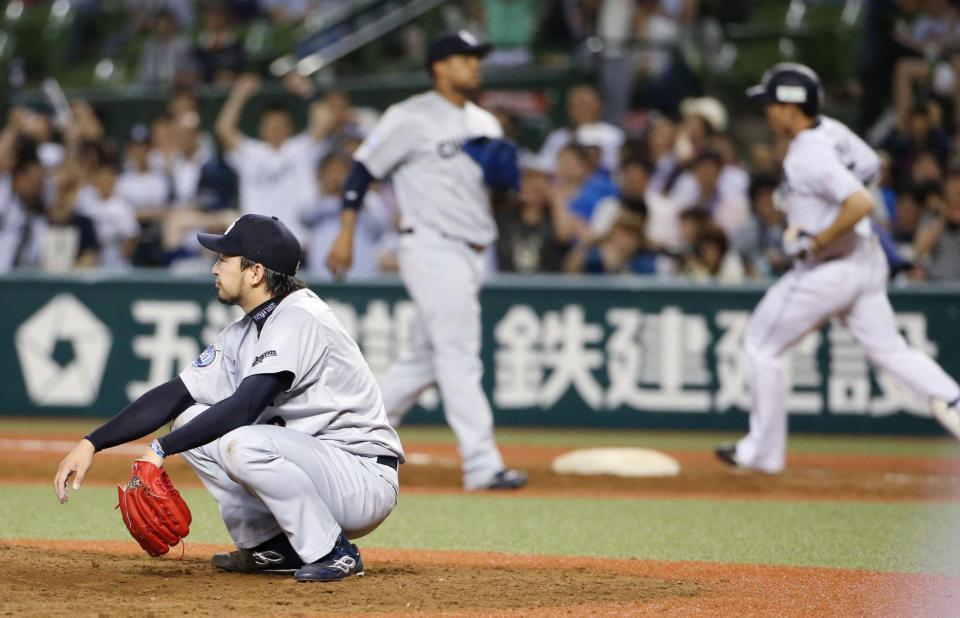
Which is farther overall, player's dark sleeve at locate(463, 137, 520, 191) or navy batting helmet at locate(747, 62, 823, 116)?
navy batting helmet at locate(747, 62, 823, 116)

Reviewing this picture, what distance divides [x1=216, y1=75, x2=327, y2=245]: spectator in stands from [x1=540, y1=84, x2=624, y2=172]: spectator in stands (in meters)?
2.21

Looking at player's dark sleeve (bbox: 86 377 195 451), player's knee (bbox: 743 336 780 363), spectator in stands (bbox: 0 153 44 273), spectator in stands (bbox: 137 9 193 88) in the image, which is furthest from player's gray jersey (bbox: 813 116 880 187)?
spectator in stands (bbox: 137 9 193 88)

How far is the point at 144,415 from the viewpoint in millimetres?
5086

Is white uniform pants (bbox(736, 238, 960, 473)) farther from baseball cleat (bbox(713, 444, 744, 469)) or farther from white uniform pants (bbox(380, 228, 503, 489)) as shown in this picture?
white uniform pants (bbox(380, 228, 503, 489))

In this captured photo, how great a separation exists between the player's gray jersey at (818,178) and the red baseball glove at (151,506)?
4.64 meters

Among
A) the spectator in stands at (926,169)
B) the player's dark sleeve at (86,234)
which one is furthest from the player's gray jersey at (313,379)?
the spectator in stands at (926,169)

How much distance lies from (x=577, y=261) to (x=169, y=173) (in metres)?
4.32

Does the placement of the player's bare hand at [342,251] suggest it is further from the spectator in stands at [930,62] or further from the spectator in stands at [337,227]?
the spectator in stands at [930,62]

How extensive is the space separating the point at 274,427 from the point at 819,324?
4.44 m

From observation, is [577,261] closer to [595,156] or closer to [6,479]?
[595,156]

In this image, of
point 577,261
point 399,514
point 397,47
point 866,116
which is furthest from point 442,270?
point 397,47

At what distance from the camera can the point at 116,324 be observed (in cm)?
1248

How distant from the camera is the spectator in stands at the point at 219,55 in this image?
16.7 meters

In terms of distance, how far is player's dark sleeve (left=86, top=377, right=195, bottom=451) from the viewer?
16.4ft
